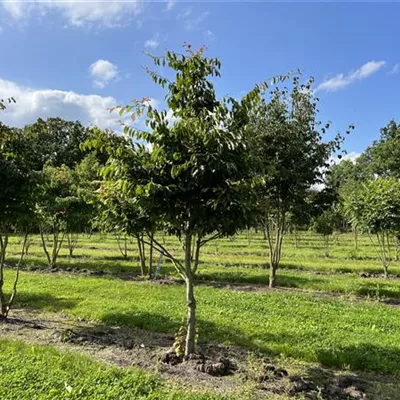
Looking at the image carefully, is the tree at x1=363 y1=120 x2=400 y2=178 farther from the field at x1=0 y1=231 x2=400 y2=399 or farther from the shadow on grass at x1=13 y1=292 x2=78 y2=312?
the shadow on grass at x1=13 y1=292 x2=78 y2=312

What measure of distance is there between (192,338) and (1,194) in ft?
17.1

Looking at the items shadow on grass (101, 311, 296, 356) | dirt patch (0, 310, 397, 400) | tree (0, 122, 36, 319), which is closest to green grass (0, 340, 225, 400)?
dirt patch (0, 310, 397, 400)

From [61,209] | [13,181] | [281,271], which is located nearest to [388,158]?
[281,271]

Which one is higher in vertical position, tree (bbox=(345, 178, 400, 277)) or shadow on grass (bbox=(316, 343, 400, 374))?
tree (bbox=(345, 178, 400, 277))

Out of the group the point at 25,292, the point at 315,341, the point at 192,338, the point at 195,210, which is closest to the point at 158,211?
the point at 195,210

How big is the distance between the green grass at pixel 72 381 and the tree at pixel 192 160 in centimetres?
226

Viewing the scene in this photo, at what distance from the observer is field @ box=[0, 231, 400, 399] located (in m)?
5.21

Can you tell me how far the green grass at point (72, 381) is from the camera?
472 centimetres

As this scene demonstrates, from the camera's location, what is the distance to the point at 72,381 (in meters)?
5.09

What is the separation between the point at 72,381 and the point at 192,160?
3324 mm

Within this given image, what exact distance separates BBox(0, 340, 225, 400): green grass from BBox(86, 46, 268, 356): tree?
2260mm

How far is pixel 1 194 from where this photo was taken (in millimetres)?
8445

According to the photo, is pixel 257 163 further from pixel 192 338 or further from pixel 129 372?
pixel 129 372

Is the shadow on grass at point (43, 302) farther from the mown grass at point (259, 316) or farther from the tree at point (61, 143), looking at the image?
the tree at point (61, 143)
